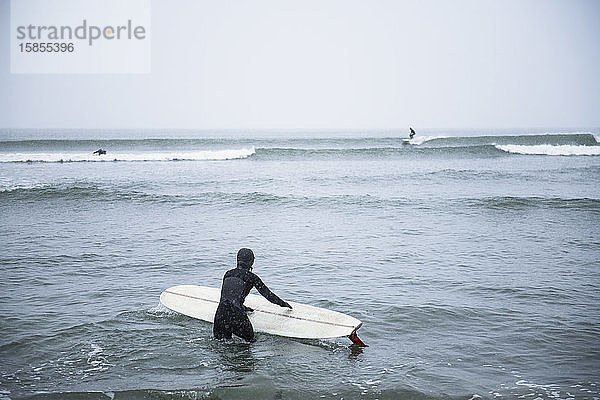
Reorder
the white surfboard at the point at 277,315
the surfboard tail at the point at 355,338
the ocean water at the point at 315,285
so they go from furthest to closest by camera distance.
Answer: the white surfboard at the point at 277,315, the surfboard tail at the point at 355,338, the ocean water at the point at 315,285

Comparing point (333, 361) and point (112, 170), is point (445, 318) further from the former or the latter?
point (112, 170)

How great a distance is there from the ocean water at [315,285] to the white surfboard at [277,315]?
0.54 ft

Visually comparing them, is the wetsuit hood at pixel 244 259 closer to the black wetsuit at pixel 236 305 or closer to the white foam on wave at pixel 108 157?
the black wetsuit at pixel 236 305

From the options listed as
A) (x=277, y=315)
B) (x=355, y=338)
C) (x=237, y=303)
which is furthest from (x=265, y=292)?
(x=355, y=338)

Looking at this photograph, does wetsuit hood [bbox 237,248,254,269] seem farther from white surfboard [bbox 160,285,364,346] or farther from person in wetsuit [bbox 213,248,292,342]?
white surfboard [bbox 160,285,364,346]

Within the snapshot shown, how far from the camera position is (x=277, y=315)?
6672 mm

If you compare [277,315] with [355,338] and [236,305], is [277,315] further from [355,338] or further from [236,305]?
[355,338]

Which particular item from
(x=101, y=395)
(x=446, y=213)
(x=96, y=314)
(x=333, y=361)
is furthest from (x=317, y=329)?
(x=446, y=213)

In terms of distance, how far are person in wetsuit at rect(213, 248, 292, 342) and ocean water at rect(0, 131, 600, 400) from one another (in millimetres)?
187

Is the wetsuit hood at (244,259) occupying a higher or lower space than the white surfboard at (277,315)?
higher

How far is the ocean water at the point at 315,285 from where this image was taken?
537 centimetres

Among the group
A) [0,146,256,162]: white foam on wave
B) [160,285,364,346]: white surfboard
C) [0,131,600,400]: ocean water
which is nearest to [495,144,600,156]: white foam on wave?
[0,131,600,400]: ocean water

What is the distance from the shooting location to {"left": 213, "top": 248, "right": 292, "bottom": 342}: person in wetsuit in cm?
614

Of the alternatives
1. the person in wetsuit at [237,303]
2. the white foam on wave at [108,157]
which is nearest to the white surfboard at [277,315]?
the person in wetsuit at [237,303]
